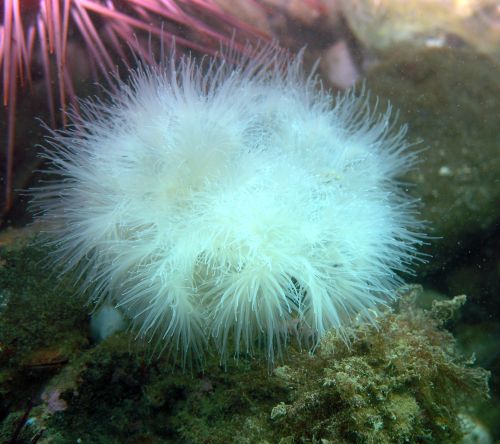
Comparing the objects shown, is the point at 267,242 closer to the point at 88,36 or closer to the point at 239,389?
the point at 239,389

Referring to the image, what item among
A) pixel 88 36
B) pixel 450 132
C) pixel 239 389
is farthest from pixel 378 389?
pixel 88 36

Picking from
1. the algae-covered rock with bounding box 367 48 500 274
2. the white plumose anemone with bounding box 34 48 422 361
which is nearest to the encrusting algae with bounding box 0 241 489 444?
the white plumose anemone with bounding box 34 48 422 361

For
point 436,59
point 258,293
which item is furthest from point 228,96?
point 436,59

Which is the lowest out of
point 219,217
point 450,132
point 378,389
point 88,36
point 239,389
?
point 239,389

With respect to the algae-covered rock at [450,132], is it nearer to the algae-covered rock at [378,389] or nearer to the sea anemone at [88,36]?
the algae-covered rock at [378,389]

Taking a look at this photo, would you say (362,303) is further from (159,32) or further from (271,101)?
(159,32)

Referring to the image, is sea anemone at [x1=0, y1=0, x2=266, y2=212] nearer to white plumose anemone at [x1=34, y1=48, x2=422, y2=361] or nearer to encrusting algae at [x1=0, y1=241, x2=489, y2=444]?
white plumose anemone at [x1=34, y1=48, x2=422, y2=361]
